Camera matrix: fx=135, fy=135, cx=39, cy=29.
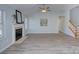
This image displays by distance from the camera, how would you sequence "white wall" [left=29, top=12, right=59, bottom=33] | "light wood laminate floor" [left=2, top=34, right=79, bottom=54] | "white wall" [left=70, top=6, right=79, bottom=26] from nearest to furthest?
"light wood laminate floor" [left=2, top=34, right=79, bottom=54]
"white wall" [left=70, top=6, right=79, bottom=26]
"white wall" [left=29, top=12, right=59, bottom=33]

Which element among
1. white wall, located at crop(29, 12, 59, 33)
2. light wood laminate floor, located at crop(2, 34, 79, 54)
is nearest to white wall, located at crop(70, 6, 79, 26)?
white wall, located at crop(29, 12, 59, 33)

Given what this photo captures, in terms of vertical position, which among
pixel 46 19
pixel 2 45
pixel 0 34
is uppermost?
pixel 46 19

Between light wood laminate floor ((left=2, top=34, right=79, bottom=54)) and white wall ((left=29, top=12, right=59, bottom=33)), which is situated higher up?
white wall ((left=29, top=12, right=59, bottom=33))

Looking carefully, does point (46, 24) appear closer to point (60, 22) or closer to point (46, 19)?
point (46, 19)

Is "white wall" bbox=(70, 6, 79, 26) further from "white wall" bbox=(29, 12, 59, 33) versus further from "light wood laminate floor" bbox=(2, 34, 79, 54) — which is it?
"light wood laminate floor" bbox=(2, 34, 79, 54)

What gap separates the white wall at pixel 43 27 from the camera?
47.3 feet

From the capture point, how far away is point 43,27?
1449 cm

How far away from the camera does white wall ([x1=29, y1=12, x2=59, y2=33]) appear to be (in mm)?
14422

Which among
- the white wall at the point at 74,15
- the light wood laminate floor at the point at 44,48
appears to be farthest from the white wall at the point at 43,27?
the light wood laminate floor at the point at 44,48

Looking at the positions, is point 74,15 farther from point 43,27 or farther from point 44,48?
point 44,48
